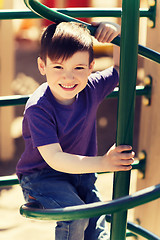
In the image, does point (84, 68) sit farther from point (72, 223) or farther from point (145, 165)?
point (145, 165)

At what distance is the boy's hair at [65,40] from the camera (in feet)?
3.89

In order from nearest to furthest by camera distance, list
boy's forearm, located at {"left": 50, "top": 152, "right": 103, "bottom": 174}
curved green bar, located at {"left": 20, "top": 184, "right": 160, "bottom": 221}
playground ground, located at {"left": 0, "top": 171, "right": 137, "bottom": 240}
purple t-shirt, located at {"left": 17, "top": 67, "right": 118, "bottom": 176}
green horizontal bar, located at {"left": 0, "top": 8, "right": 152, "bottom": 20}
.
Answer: curved green bar, located at {"left": 20, "top": 184, "right": 160, "bottom": 221} < boy's forearm, located at {"left": 50, "top": 152, "right": 103, "bottom": 174} < purple t-shirt, located at {"left": 17, "top": 67, "right": 118, "bottom": 176} < green horizontal bar, located at {"left": 0, "top": 8, "right": 152, "bottom": 20} < playground ground, located at {"left": 0, "top": 171, "right": 137, "bottom": 240}

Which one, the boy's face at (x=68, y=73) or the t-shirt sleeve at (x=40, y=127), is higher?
the boy's face at (x=68, y=73)

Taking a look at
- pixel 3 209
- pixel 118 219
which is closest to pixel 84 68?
pixel 118 219

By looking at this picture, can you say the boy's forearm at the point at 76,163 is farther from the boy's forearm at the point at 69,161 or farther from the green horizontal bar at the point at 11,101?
the green horizontal bar at the point at 11,101

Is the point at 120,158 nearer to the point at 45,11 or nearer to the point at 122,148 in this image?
the point at 122,148

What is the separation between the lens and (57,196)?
1.26 metres

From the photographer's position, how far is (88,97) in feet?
4.53

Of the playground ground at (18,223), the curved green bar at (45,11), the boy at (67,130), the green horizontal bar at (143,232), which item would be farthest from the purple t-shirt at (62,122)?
the playground ground at (18,223)

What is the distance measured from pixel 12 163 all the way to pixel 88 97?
2382mm

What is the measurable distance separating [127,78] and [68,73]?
0.22 m

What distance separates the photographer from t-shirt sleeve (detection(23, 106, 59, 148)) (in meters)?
1.20

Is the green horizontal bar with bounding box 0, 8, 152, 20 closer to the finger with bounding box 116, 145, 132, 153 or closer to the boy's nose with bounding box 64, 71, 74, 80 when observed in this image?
the boy's nose with bounding box 64, 71, 74, 80

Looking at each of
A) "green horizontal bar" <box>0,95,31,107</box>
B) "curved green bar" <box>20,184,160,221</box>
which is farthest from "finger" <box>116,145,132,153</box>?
"green horizontal bar" <box>0,95,31,107</box>
